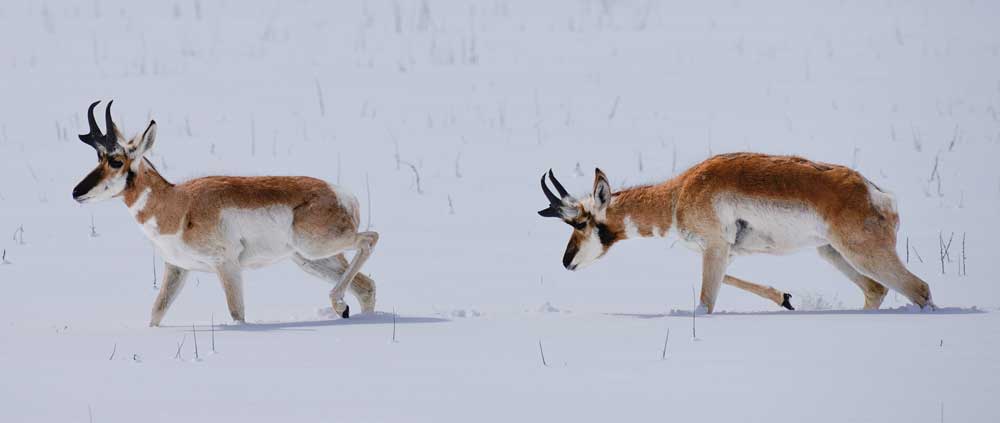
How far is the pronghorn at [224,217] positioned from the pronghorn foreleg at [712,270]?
2395 millimetres

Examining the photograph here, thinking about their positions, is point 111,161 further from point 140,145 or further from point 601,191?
point 601,191

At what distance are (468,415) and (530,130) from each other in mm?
12604

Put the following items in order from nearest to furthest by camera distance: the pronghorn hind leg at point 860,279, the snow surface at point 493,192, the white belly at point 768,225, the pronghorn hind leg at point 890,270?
the snow surface at point 493,192
the pronghorn hind leg at point 890,270
the white belly at point 768,225
the pronghorn hind leg at point 860,279

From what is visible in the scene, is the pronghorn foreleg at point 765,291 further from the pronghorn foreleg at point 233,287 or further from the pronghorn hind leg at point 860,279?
the pronghorn foreleg at point 233,287

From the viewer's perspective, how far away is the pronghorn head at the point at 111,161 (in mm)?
10273

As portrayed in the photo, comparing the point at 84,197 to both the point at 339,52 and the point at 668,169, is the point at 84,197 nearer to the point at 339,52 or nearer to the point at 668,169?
the point at 668,169

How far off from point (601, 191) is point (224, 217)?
9.01ft

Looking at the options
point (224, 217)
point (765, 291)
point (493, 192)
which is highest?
point (224, 217)

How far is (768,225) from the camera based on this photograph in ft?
34.0

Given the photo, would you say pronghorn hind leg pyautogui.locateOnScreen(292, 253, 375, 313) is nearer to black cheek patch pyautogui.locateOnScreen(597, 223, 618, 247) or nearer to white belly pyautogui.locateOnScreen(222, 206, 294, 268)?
white belly pyautogui.locateOnScreen(222, 206, 294, 268)

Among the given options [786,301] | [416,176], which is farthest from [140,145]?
[416,176]

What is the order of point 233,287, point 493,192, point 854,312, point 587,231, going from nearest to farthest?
point 854,312 → point 233,287 → point 587,231 → point 493,192

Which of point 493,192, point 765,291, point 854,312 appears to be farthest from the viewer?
point 493,192

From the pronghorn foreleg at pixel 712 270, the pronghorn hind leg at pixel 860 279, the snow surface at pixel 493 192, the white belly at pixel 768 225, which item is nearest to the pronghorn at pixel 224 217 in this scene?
the snow surface at pixel 493 192
